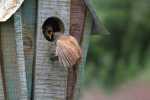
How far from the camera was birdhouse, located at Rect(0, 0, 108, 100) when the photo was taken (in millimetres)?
4086

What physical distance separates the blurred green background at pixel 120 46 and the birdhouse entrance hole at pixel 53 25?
3.50 meters

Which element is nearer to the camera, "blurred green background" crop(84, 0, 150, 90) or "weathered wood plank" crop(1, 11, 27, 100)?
"weathered wood plank" crop(1, 11, 27, 100)

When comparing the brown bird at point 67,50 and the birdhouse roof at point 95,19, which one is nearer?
the brown bird at point 67,50

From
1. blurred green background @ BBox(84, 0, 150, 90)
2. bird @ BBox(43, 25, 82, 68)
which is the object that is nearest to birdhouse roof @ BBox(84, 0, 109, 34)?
bird @ BBox(43, 25, 82, 68)

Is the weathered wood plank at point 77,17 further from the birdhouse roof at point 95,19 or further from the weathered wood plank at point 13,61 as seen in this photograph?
the weathered wood plank at point 13,61

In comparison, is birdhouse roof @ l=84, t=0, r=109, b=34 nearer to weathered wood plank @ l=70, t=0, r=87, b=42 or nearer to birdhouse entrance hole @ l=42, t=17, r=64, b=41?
weathered wood plank @ l=70, t=0, r=87, b=42

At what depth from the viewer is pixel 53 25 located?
4.27 m

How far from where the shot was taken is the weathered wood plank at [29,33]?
412cm

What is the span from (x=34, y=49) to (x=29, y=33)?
0.26 feet

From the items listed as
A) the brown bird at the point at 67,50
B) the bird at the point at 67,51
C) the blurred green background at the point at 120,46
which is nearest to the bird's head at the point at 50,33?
the brown bird at the point at 67,50

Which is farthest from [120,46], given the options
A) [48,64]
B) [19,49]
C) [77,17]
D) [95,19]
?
[19,49]

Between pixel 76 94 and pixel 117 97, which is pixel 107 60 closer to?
pixel 117 97

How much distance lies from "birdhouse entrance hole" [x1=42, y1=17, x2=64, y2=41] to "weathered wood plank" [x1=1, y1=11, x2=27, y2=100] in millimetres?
175

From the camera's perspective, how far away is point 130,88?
939 cm
